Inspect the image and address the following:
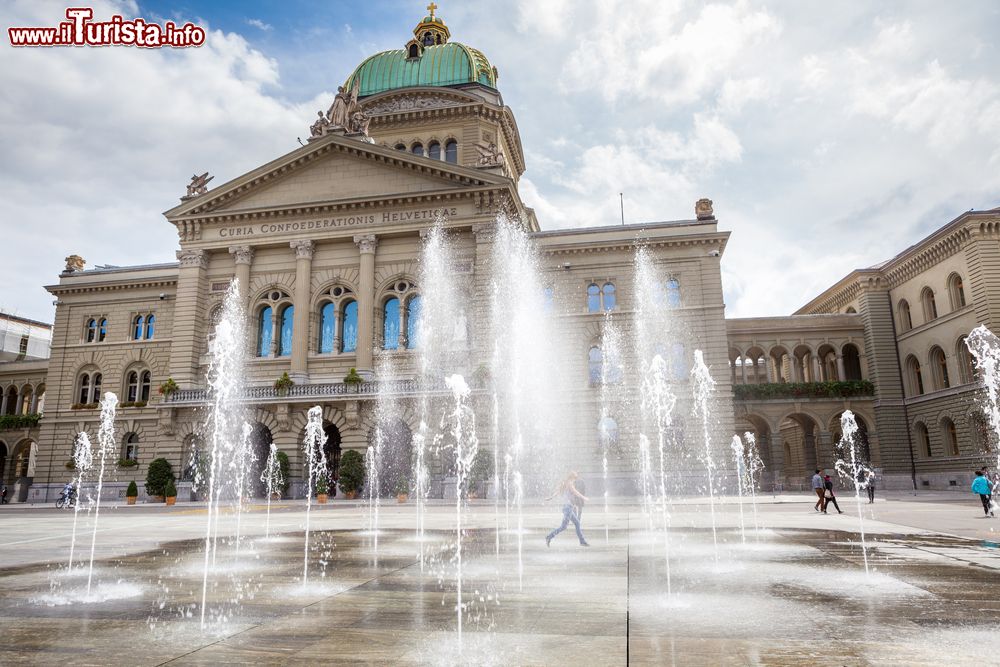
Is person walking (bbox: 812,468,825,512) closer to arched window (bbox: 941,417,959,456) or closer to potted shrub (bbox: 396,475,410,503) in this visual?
potted shrub (bbox: 396,475,410,503)

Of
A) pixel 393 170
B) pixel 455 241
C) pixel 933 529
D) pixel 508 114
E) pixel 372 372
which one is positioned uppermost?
pixel 508 114

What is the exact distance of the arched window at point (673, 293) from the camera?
38562 millimetres

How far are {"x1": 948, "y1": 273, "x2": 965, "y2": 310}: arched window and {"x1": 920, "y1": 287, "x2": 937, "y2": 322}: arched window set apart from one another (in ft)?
7.18

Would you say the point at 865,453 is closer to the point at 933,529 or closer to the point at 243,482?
the point at 933,529

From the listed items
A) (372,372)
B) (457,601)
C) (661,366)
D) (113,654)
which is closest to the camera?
(113,654)

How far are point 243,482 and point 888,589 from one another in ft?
115

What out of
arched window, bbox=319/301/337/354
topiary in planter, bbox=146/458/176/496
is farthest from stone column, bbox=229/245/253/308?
topiary in planter, bbox=146/458/176/496

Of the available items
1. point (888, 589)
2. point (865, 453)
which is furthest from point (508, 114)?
point (888, 589)

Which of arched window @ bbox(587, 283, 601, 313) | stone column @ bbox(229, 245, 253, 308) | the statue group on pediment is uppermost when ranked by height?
the statue group on pediment

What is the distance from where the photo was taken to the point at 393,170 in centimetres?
3747

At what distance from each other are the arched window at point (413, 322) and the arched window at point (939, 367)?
94.8ft

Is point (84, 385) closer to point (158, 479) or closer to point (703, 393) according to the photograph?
point (158, 479)

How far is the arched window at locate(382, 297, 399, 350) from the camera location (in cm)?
3656

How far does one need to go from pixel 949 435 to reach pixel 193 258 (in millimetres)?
42890
